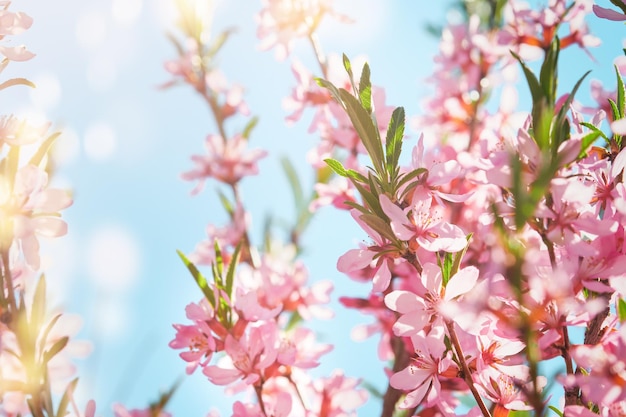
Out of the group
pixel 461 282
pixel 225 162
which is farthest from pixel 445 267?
pixel 225 162

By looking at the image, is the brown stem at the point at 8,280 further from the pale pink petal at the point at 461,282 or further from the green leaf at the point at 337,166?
the pale pink petal at the point at 461,282

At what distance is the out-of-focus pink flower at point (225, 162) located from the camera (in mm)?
1775

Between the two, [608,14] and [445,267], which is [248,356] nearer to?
[445,267]

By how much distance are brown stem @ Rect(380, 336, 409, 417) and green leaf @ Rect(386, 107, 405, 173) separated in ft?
1.62

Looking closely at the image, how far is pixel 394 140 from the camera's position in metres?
0.75

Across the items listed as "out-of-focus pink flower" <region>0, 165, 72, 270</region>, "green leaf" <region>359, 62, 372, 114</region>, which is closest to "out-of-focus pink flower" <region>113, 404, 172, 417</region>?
"out-of-focus pink flower" <region>0, 165, 72, 270</region>

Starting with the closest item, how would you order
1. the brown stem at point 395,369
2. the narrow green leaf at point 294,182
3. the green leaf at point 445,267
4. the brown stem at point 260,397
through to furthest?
the green leaf at point 445,267 → the brown stem at point 260,397 → the brown stem at point 395,369 → the narrow green leaf at point 294,182

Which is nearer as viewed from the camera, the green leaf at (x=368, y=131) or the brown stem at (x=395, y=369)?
the green leaf at (x=368, y=131)

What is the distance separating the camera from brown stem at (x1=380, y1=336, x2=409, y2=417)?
41.9 inches

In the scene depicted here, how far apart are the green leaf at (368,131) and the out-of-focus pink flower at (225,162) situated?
3.44 ft

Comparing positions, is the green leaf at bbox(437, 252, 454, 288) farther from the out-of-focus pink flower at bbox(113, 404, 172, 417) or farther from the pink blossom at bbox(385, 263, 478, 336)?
the out-of-focus pink flower at bbox(113, 404, 172, 417)

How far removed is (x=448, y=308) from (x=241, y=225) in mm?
1144

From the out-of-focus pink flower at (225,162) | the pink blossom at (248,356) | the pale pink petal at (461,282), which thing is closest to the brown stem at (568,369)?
the pale pink petal at (461,282)

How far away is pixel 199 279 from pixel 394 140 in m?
0.44
